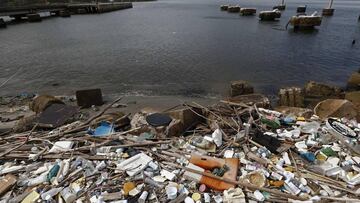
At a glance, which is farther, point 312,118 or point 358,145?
point 312,118

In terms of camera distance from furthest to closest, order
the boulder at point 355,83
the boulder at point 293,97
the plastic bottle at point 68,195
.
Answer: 1. the boulder at point 355,83
2. the boulder at point 293,97
3. the plastic bottle at point 68,195

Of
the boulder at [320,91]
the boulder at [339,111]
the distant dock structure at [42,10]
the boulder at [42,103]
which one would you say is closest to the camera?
the boulder at [339,111]

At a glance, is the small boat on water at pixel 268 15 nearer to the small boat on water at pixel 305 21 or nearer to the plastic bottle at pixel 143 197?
the small boat on water at pixel 305 21

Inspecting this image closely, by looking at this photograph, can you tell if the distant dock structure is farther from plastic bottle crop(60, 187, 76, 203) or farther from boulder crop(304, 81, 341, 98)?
boulder crop(304, 81, 341, 98)

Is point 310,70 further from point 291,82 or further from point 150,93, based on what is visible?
point 150,93

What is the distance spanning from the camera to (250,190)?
4246 mm

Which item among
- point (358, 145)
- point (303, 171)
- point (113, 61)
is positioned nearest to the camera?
point (303, 171)

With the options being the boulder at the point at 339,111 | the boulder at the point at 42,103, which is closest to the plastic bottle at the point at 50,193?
the boulder at the point at 42,103

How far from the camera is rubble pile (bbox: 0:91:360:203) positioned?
420 cm

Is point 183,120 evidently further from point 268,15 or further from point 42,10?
point 42,10

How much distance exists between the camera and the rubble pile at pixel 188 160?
420 centimetres

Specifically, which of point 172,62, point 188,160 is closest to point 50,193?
point 188,160

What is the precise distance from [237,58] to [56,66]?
638 inches

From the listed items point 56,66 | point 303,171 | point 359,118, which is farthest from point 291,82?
point 56,66
